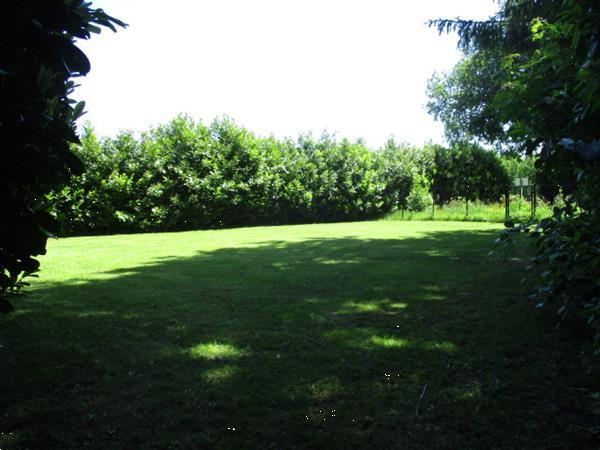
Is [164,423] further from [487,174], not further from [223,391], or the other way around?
[487,174]

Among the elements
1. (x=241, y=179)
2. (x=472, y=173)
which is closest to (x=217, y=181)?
(x=241, y=179)

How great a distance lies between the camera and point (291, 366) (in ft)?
10.2

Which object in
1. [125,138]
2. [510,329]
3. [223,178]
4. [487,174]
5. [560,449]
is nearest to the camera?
[560,449]

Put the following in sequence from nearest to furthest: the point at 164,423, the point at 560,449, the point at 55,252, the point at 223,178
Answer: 1. the point at 560,449
2. the point at 164,423
3. the point at 55,252
4. the point at 223,178

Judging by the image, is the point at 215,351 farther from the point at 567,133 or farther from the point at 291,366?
the point at 567,133

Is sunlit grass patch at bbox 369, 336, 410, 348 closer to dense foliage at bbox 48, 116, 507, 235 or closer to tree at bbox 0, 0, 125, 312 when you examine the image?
tree at bbox 0, 0, 125, 312

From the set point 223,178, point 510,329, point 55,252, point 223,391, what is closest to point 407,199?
point 223,178

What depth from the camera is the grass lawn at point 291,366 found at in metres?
2.31

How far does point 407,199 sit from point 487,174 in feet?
12.2

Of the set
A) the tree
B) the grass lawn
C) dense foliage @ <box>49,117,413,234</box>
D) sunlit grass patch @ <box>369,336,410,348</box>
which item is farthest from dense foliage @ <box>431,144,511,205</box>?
the tree

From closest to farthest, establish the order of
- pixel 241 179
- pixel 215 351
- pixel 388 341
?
pixel 215 351 < pixel 388 341 < pixel 241 179

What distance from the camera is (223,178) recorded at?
15.8 meters

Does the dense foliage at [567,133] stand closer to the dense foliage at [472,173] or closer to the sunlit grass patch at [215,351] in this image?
the sunlit grass patch at [215,351]

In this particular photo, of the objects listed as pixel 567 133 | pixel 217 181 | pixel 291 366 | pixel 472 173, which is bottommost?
→ pixel 291 366
